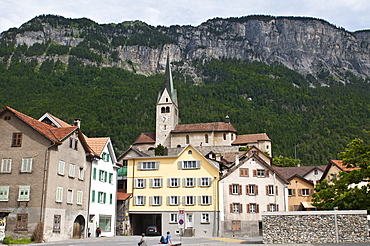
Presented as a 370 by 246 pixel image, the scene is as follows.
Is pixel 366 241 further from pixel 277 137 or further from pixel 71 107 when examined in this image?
pixel 71 107

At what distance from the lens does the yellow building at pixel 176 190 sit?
57250 millimetres

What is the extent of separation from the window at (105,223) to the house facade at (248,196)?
14.1m

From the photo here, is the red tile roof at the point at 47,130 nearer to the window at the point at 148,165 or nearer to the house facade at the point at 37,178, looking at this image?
the house facade at the point at 37,178

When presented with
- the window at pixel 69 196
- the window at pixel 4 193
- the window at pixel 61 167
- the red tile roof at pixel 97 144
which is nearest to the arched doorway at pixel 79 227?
the window at pixel 69 196

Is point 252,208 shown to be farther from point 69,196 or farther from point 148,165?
point 69,196

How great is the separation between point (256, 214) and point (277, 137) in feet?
427

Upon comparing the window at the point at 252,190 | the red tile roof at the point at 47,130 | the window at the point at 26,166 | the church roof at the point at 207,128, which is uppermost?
the church roof at the point at 207,128

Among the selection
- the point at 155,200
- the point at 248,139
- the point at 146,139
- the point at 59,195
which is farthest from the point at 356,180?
the point at 146,139

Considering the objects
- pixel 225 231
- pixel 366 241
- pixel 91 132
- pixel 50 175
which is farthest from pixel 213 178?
pixel 91 132

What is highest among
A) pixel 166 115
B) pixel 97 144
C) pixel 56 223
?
pixel 166 115

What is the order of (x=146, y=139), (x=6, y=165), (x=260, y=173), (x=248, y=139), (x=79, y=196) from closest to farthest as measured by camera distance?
(x=6, y=165)
(x=79, y=196)
(x=260, y=173)
(x=248, y=139)
(x=146, y=139)

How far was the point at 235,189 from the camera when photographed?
58312 mm

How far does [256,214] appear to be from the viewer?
192 ft

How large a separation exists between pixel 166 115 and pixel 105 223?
8605 cm
